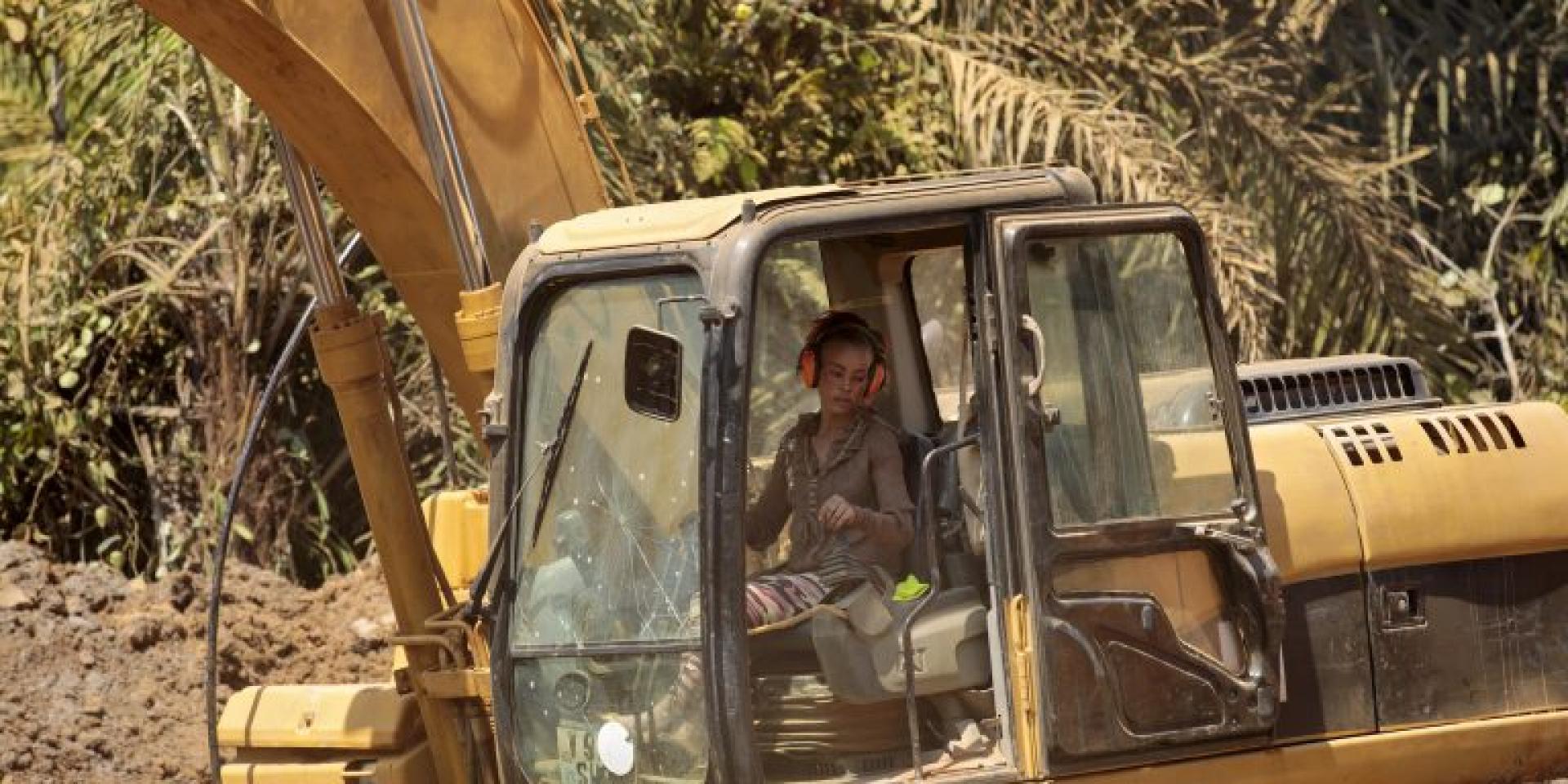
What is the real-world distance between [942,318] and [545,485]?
1561 mm

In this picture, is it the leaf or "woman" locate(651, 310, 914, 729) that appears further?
the leaf

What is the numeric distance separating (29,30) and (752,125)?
3480 millimetres

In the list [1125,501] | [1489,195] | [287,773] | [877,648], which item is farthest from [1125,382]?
[1489,195]

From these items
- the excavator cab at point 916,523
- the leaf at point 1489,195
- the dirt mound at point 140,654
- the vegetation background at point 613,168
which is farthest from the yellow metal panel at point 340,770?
the leaf at point 1489,195

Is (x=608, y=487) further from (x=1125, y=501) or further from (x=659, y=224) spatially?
(x=1125, y=501)

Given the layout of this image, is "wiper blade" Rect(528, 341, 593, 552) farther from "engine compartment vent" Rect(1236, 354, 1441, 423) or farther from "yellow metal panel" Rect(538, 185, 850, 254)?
"engine compartment vent" Rect(1236, 354, 1441, 423)

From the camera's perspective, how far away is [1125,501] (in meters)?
5.69

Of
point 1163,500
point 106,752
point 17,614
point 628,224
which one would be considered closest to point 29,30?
point 17,614

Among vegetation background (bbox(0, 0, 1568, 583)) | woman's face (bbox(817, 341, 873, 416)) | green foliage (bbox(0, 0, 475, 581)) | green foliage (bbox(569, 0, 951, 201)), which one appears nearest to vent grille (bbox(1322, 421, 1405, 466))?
woman's face (bbox(817, 341, 873, 416))

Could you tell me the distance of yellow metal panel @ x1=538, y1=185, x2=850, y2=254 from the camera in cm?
542

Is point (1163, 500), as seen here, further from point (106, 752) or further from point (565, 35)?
point (106, 752)

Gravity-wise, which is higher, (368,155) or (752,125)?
(752,125)

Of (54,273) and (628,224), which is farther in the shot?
(54,273)

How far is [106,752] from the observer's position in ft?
30.7
